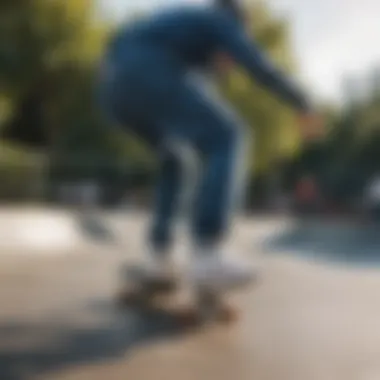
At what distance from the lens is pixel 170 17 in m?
A: 3.69

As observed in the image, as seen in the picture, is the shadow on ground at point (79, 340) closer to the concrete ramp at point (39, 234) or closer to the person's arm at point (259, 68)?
the person's arm at point (259, 68)

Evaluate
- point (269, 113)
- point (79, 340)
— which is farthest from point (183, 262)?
point (269, 113)

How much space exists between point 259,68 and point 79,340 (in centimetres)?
120

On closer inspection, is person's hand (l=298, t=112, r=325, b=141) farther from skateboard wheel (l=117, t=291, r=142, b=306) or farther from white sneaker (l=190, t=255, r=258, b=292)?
skateboard wheel (l=117, t=291, r=142, b=306)

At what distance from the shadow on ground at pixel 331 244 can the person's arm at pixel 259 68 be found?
6.72 ft

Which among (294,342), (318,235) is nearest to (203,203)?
(294,342)

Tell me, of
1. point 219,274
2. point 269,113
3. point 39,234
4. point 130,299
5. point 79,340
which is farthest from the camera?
point 269,113

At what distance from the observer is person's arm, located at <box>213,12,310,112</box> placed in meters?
3.48

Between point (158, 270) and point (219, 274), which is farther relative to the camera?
point (158, 270)

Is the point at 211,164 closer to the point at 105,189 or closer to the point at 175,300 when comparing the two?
the point at 175,300

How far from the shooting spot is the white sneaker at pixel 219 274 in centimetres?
332

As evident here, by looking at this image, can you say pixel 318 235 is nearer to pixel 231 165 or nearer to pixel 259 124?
pixel 231 165

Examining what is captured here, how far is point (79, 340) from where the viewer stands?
298cm

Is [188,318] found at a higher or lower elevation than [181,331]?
higher
